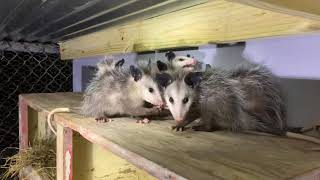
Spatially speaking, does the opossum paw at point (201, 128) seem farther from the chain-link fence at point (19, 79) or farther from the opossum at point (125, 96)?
the chain-link fence at point (19, 79)

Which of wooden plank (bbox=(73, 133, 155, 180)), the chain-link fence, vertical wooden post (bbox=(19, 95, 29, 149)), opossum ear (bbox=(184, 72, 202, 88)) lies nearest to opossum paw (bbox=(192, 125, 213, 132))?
opossum ear (bbox=(184, 72, 202, 88))

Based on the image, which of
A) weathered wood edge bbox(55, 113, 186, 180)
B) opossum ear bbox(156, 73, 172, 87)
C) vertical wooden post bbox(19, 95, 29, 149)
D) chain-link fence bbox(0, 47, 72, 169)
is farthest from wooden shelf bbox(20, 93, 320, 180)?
chain-link fence bbox(0, 47, 72, 169)

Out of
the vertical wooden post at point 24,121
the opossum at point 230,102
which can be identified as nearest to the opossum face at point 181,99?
the opossum at point 230,102

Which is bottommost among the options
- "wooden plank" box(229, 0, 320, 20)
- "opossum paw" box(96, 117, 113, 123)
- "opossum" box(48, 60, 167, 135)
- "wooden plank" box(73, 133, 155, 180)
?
"wooden plank" box(73, 133, 155, 180)

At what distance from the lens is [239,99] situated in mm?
974

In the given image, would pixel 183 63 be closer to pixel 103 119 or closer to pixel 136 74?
pixel 136 74

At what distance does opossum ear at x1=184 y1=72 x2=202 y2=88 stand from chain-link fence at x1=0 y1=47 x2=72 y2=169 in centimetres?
203

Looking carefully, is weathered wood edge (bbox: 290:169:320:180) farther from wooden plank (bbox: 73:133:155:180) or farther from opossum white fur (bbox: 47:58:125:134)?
opossum white fur (bbox: 47:58:125:134)

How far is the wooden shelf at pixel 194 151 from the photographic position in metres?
0.63

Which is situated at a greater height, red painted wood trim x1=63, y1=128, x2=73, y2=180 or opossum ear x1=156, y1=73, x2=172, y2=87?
opossum ear x1=156, y1=73, x2=172, y2=87

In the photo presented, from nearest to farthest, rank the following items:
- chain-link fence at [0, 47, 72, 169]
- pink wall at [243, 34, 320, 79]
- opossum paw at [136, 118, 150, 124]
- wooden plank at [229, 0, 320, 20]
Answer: wooden plank at [229, 0, 320, 20] < pink wall at [243, 34, 320, 79] < opossum paw at [136, 118, 150, 124] < chain-link fence at [0, 47, 72, 169]

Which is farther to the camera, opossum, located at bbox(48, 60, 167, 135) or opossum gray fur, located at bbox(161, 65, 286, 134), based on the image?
opossum, located at bbox(48, 60, 167, 135)

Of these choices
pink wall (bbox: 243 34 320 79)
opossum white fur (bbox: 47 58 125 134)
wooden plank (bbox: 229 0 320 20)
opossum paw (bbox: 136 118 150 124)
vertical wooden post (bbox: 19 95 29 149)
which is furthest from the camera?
vertical wooden post (bbox: 19 95 29 149)

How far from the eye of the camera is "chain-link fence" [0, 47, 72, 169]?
2656 millimetres
